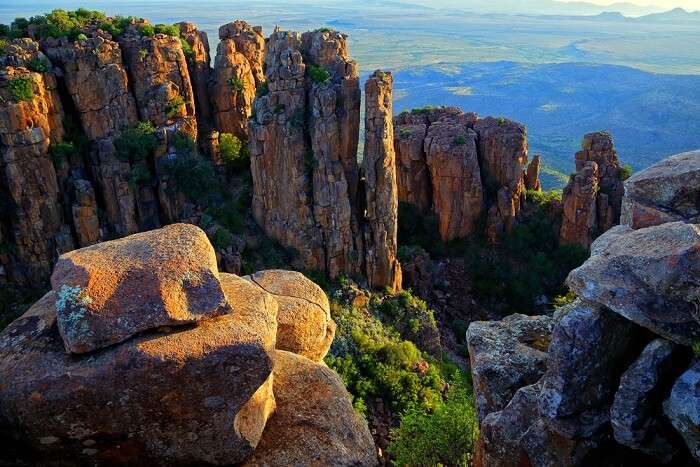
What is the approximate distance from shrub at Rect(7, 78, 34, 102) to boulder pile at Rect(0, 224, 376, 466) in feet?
103

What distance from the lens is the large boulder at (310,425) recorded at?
13.6m

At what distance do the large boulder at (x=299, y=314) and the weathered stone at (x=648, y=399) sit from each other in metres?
9.25

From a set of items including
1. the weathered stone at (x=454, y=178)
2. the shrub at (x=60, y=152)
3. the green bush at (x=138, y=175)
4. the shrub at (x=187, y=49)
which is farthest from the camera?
the weathered stone at (x=454, y=178)

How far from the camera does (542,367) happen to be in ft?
46.8

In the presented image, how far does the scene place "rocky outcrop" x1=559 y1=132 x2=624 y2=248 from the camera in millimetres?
51969

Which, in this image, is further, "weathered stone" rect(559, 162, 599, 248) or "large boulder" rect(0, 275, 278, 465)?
"weathered stone" rect(559, 162, 599, 248)

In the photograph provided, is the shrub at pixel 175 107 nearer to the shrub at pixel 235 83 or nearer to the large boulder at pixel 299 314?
the shrub at pixel 235 83

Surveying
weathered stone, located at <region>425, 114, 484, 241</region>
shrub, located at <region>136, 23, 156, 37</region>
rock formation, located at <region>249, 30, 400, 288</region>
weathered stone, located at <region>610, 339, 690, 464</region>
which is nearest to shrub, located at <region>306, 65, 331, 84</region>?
rock formation, located at <region>249, 30, 400, 288</region>

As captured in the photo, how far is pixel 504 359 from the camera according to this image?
14469mm

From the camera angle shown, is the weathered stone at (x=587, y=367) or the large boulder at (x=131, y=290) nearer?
the weathered stone at (x=587, y=367)

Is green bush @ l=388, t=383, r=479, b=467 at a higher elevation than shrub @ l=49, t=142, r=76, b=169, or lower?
lower

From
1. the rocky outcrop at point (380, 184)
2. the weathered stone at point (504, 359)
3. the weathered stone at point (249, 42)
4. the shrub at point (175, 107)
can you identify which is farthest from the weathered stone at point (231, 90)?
the weathered stone at point (504, 359)

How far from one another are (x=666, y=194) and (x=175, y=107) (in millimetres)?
39807

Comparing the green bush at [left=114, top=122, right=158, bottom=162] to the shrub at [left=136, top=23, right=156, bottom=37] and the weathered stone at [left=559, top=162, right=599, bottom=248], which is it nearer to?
the shrub at [left=136, top=23, right=156, bottom=37]
